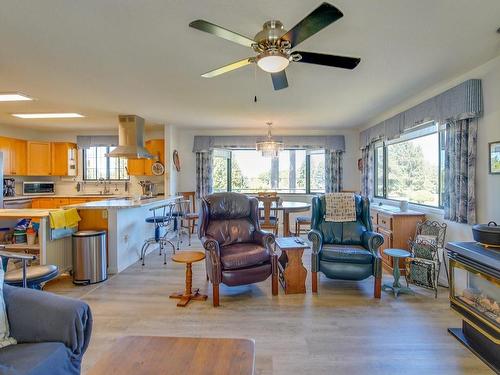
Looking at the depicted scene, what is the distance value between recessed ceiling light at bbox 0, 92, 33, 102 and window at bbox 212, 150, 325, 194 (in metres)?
3.98

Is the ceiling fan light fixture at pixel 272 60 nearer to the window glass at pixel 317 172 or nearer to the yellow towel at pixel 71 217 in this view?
the yellow towel at pixel 71 217

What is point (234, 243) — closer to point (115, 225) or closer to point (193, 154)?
point (115, 225)

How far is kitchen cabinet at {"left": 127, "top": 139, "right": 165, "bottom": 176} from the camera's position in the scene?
6.49m

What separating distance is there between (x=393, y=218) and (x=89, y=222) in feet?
14.0

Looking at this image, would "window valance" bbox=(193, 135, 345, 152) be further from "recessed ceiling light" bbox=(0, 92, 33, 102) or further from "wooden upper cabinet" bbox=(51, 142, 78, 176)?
"recessed ceiling light" bbox=(0, 92, 33, 102)

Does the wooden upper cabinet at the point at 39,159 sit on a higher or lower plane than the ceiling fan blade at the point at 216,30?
lower

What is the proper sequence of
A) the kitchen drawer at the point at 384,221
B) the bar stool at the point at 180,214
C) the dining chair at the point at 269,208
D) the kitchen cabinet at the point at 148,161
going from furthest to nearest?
the kitchen cabinet at the point at 148,161, the bar stool at the point at 180,214, the dining chair at the point at 269,208, the kitchen drawer at the point at 384,221

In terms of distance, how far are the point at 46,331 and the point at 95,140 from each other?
21.0 feet

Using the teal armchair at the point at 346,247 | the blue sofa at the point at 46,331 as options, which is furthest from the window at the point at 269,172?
the blue sofa at the point at 46,331

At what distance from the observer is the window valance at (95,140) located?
22.7 ft

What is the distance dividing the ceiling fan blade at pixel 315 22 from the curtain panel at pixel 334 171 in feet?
17.1

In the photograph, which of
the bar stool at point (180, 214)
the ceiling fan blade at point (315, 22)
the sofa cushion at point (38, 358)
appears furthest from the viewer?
the bar stool at point (180, 214)

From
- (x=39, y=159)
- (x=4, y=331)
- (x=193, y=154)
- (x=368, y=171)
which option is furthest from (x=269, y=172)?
(x=4, y=331)

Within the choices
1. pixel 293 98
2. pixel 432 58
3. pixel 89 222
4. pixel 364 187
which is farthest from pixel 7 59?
pixel 364 187
